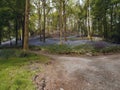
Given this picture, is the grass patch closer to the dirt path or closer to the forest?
the forest

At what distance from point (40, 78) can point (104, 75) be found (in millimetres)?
3379

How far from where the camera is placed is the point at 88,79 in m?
9.70

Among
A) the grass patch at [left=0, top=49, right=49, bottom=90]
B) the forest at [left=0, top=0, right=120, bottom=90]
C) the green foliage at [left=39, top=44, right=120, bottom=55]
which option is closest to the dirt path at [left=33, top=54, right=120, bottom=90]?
the forest at [left=0, top=0, right=120, bottom=90]

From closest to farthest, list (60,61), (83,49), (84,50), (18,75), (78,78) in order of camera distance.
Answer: (78,78) → (18,75) → (60,61) → (84,50) → (83,49)

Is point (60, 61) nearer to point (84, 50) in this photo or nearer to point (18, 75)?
point (18, 75)

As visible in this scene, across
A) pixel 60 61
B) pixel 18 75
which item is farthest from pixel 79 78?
pixel 60 61

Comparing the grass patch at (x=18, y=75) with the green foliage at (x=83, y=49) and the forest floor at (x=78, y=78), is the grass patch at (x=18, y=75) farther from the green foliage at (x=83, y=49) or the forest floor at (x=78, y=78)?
the green foliage at (x=83, y=49)

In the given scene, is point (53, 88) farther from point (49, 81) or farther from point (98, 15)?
point (98, 15)

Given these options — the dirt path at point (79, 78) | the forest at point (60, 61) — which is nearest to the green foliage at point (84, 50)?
→ the forest at point (60, 61)

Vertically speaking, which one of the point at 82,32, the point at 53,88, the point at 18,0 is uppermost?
the point at 18,0

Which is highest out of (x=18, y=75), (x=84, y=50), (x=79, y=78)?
(x=84, y=50)

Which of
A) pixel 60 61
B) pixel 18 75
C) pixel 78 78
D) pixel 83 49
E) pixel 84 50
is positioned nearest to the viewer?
pixel 78 78

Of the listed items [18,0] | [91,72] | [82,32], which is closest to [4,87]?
[91,72]

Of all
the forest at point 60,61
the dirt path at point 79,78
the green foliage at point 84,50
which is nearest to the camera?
the dirt path at point 79,78
